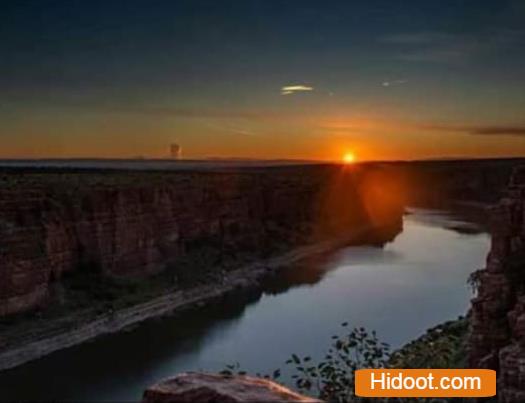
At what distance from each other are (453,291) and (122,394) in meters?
24.7

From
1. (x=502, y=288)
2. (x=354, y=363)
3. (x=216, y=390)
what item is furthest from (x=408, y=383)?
(x=502, y=288)

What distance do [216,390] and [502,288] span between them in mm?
11958

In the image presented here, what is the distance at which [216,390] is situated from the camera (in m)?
4.76

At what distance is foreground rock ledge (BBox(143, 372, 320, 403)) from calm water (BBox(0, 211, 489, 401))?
22414 mm

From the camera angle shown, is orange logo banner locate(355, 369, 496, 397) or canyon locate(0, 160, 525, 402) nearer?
orange logo banner locate(355, 369, 496, 397)

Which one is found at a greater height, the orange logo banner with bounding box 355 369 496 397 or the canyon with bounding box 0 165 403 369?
the orange logo banner with bounding box 355 369 496 397

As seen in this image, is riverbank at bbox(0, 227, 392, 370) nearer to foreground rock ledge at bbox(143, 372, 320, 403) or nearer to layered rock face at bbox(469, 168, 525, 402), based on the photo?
layered rock face at bbox(469, 168, 525, 402)

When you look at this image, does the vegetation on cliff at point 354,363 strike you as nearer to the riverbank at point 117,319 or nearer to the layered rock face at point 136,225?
the riverbank at point 117,319

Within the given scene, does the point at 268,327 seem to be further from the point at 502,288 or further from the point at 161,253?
the point at 502,288

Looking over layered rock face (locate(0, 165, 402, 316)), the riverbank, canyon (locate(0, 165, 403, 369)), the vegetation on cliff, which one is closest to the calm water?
the riverbank

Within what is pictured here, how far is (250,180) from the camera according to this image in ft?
240

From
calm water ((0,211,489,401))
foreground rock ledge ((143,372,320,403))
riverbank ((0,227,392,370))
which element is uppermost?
foreground rock ledge ((143,372,320,403))

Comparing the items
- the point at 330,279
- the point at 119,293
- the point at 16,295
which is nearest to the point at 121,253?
the point at 119,293

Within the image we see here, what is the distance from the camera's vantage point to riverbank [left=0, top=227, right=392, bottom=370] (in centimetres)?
3133
